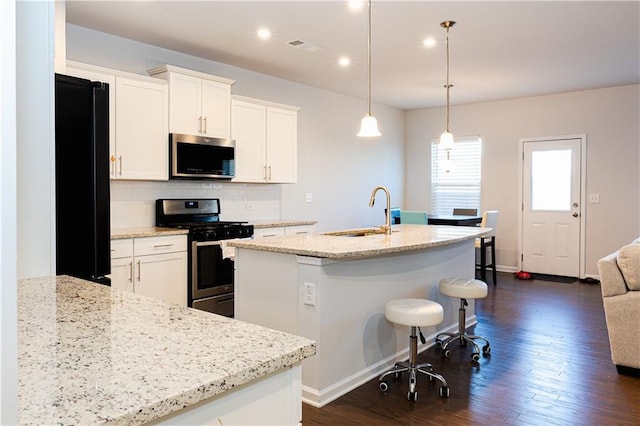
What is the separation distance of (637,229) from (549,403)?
4694 mm

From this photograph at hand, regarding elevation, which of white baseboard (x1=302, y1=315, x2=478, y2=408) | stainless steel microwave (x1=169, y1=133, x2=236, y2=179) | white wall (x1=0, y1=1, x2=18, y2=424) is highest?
stainless steel microwave (x1=169, y1=133, x2=236, y2=179)

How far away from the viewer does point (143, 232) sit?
3975 millimetres

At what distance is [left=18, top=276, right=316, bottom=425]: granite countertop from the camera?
762 mm

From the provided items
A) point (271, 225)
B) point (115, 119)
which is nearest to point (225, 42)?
point (115, 119)

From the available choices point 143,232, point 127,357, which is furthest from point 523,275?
point 127,357

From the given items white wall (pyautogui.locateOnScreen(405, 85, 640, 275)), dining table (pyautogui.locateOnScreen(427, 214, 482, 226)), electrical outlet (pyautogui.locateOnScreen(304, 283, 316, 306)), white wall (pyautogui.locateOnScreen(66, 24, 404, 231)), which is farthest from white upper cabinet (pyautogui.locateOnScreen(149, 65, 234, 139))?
white wall (pyautogui.locateOnScreen(405, 85, 640, 275))

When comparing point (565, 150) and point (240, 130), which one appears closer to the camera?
point (240, 130)

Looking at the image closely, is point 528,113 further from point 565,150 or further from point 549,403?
point 549,403

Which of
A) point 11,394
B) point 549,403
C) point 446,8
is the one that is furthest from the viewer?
point 446,8

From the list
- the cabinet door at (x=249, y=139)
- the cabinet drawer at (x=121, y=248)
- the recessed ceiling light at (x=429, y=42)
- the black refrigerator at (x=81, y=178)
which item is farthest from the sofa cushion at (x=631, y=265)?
the cabinet drawer at (x=121, y=248)

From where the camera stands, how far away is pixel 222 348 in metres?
1.02

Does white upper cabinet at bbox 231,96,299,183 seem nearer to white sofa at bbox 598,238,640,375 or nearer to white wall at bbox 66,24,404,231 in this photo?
white wall at bbox 66,24,404,231

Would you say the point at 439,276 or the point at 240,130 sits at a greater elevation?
the point at 240,130

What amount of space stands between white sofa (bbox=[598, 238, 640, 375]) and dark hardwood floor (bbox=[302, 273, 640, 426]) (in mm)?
133
